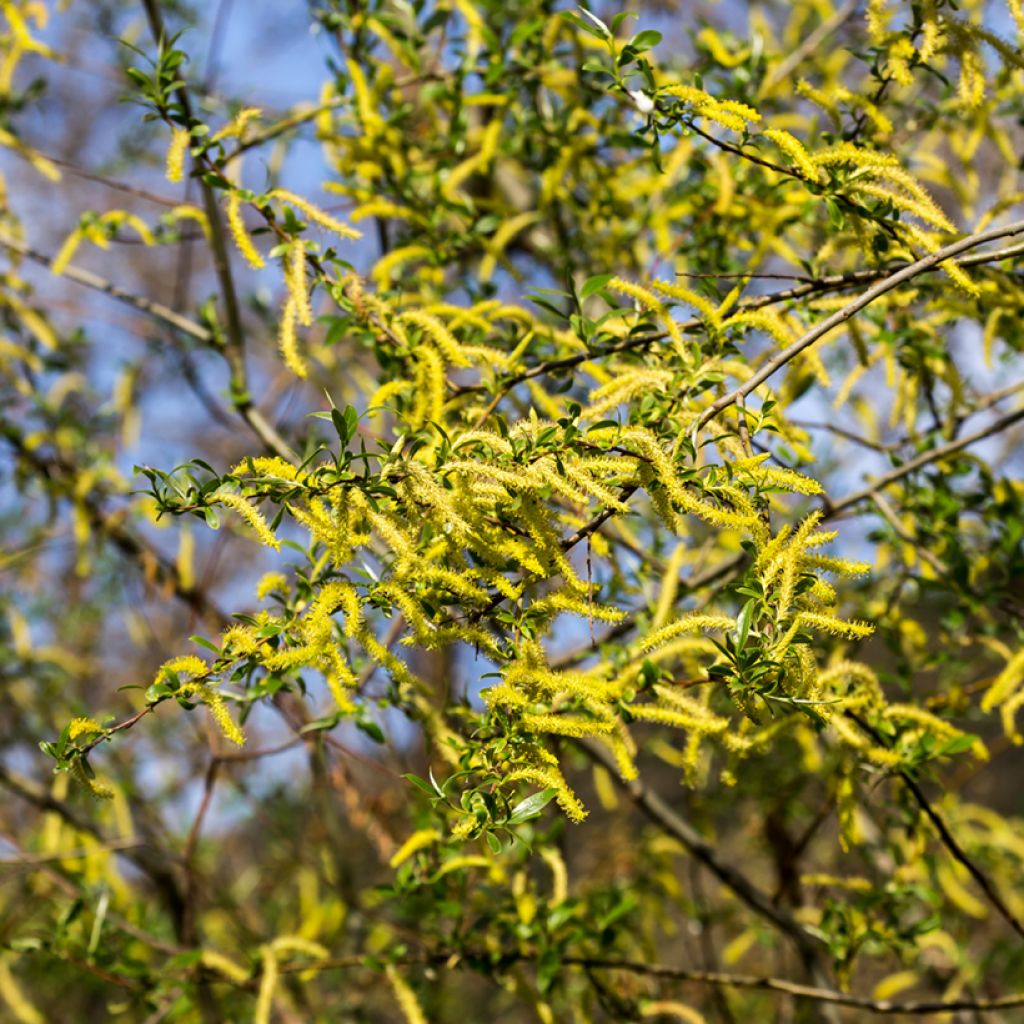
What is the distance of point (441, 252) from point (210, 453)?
4.42m

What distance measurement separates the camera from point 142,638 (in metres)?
4.19

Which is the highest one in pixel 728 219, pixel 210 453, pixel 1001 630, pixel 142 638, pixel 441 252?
pixel 210 453

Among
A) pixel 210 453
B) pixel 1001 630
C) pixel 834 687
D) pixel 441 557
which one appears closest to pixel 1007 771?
pixel 1001 630

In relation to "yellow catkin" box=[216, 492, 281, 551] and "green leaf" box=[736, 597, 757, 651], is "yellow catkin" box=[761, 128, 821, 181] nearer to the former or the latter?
"green leaf" box=[736, 597, 757, 651]

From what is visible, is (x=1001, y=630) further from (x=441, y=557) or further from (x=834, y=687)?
(x=441, y=557)

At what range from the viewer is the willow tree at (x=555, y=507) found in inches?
49.8

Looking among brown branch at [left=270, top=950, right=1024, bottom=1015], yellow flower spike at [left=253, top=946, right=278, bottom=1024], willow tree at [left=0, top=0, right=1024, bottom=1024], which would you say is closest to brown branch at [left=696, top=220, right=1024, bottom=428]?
willow tree at [left=0, top=0, right=1024, bottom=1024]

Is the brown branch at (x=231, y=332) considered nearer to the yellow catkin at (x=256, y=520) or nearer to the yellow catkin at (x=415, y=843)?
the yellow catkin at (x=415, y=843)

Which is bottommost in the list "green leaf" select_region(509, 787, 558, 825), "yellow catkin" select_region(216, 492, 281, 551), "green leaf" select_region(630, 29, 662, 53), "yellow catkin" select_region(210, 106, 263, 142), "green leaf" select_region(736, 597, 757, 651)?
"green leaf" select_region(509, 787, 558, 825)

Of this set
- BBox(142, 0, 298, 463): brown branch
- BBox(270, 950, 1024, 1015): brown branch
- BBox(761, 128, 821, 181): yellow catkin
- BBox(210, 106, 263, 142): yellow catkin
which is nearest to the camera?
BBox(761, 128, 821, 181): yellow catkin

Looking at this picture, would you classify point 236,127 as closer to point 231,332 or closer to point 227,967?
point 231,332

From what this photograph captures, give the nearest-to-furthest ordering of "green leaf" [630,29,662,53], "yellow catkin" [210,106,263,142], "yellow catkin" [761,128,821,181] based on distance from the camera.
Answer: "yellow catkin" [761,128,821,181] < "green leaf" [630,29,662,53] < "yellow catkin" [210,106,263,142]

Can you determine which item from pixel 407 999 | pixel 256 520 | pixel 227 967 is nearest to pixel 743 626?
pixel 256 520

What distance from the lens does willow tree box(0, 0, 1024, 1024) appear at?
1.26 metres
